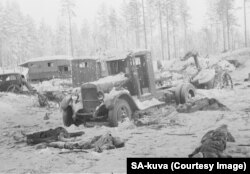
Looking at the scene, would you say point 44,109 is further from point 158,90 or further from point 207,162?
point 207,162

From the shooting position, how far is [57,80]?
1238 inches

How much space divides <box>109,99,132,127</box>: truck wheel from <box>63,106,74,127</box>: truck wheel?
197cm

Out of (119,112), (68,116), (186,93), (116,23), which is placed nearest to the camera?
(119,112)

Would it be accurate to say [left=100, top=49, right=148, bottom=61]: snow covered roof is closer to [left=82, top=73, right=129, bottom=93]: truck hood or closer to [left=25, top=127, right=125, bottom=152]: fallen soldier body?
[left=82, top=73, right=129, bottom=93]: truck hood

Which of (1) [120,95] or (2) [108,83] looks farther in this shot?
(2) [108,83]

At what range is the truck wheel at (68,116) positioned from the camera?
38.3 feet

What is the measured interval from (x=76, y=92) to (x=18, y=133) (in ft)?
8.05

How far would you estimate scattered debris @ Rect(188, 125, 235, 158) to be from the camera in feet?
19.0

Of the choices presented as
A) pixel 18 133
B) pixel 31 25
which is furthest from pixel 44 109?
pixel 31 25

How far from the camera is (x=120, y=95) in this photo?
10641 millimetres

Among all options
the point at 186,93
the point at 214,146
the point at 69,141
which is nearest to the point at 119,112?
the point at 69,141

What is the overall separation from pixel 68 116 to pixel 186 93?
4835 mm

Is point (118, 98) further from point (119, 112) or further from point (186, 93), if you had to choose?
point (186, 93)

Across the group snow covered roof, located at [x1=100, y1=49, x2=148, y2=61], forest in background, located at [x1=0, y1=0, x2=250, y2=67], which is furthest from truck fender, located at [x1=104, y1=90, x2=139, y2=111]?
forest in background, located at [x1=0, y1=0, x2=250, y2=67]
